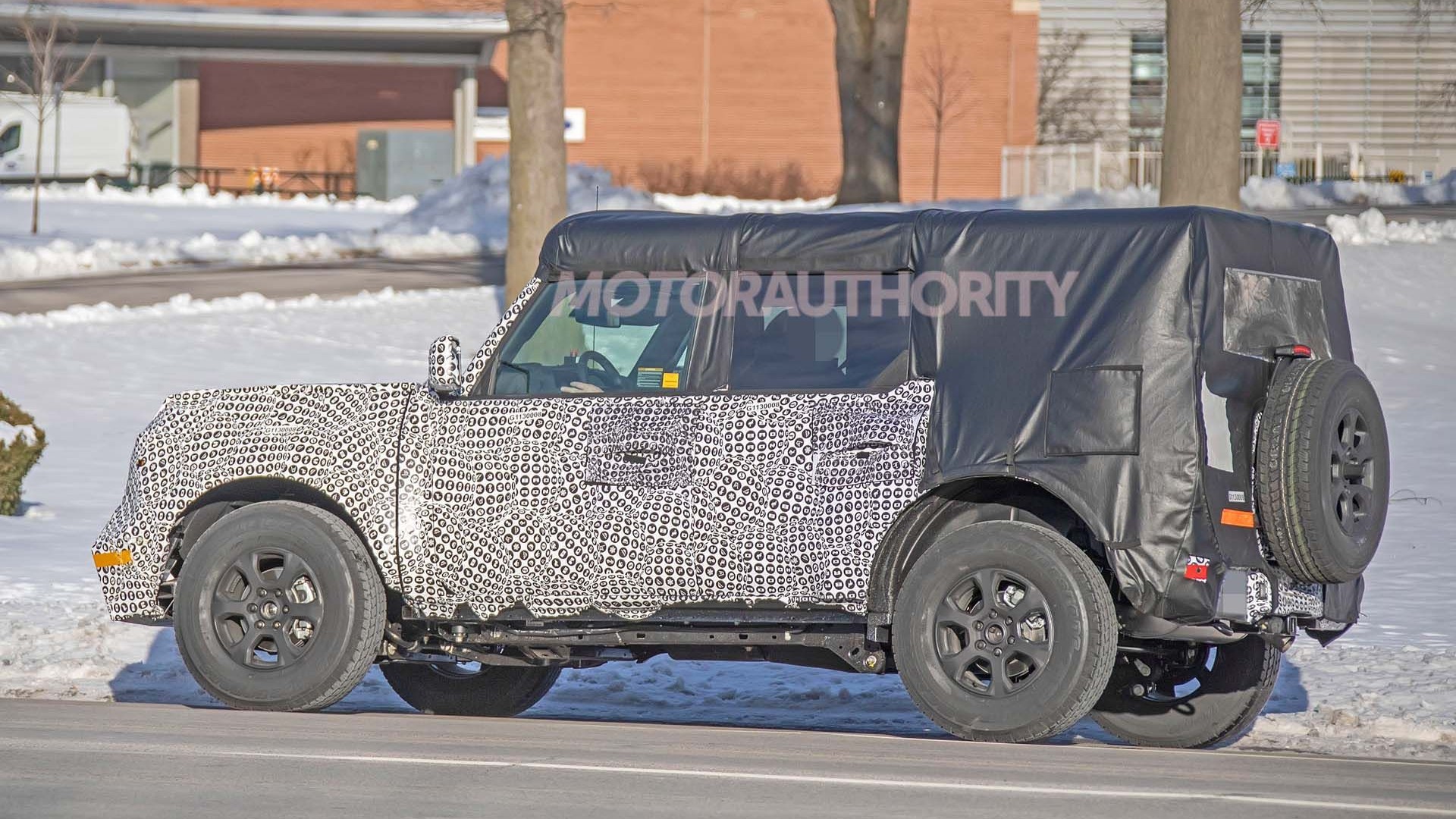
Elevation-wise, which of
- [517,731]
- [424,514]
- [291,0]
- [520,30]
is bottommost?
[517,731]

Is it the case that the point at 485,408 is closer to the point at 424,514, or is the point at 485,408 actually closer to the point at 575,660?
the point at 424,514

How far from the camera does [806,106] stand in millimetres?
58438

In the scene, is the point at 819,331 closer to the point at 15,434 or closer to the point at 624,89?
the point at 15,434

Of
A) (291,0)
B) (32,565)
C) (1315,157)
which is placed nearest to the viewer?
(32,565)

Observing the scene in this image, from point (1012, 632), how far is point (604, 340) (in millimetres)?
2008

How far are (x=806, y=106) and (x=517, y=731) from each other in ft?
168

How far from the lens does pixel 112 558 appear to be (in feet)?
28.5

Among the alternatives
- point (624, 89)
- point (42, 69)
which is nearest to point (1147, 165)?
point (624, 89)

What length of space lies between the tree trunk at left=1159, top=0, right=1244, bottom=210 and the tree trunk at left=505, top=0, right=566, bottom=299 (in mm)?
6983

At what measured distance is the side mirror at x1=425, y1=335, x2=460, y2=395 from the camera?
816 centimetres

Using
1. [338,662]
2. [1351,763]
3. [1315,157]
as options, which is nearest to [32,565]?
[338,662]

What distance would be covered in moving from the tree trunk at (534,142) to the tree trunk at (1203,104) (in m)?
6.98

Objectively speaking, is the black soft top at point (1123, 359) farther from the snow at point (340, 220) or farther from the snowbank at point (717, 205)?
the snowbank at point (717, 205)

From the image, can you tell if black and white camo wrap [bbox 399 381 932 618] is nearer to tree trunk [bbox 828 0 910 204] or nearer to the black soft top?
the black soft top
